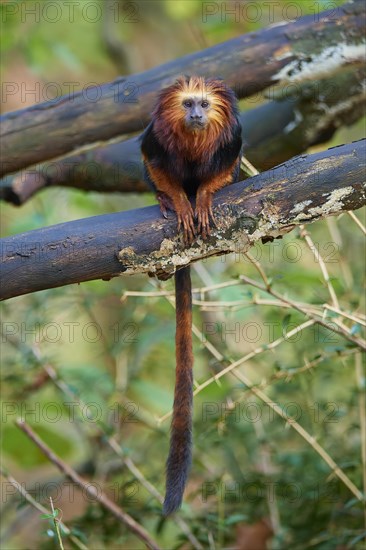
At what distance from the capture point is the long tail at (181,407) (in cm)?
237

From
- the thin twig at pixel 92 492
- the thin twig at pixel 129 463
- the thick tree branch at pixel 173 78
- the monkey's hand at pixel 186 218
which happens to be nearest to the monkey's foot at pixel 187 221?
the monkey's hand at pixel 186 218

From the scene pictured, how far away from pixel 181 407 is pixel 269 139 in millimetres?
2010

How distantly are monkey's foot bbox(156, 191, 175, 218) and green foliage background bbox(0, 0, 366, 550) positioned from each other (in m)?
0.35

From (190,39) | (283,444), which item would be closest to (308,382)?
(283,444)

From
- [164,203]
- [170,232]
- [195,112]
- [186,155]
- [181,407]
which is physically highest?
[195,112]

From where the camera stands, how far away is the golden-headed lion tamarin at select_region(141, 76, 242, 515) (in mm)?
2525

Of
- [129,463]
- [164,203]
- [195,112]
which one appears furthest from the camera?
[129,463]

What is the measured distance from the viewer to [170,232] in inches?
91.4

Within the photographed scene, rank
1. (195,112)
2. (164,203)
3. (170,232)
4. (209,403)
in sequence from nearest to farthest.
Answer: (170,232)
(164,203)
(195,112)
(209,403)

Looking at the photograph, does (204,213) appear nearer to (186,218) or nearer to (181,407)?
(186,218)

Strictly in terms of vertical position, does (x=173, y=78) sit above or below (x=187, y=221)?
above

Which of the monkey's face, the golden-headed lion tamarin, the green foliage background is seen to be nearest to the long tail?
the golden-headed lion tamarin

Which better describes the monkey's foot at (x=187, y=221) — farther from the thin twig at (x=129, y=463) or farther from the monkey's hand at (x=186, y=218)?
the thin twig at (x=129, y=463)

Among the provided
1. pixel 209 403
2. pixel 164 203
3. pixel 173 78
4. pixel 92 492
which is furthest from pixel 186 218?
pixel 209 403
